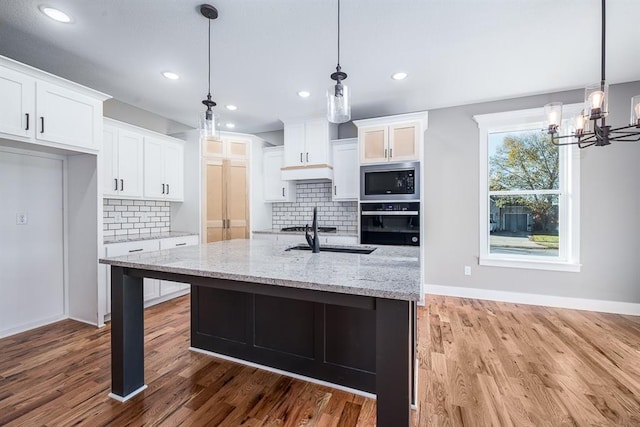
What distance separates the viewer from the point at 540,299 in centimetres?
363

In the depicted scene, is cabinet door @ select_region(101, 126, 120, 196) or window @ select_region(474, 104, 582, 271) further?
window @ select_region(474, 104, 582, 271)

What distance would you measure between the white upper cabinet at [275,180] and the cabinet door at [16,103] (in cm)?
277

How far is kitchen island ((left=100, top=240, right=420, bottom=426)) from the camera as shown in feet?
3.92

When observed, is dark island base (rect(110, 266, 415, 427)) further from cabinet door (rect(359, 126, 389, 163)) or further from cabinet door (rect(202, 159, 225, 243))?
cabinet door (rect(359, 126, 389, 163))

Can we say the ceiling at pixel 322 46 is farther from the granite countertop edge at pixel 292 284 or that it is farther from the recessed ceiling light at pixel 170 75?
the granite countertop edge at pixel 292 284

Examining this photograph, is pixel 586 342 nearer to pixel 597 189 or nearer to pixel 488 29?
pixel 597 189

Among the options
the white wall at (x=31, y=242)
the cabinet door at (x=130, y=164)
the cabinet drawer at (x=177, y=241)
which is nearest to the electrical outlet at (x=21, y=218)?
the white wall at (x=31, y=242)

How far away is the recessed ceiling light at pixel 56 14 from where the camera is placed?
1993 mm

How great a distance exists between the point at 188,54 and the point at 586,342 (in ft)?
14.4

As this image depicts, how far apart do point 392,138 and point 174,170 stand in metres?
3.06

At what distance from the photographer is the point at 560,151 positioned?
361 centimetres

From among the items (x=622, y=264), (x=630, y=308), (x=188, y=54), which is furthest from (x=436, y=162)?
(x=188, y=54)

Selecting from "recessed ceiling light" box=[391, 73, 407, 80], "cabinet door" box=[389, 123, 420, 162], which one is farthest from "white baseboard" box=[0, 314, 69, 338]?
"recessed ceiling light" box=[391, 73, 407, 80]

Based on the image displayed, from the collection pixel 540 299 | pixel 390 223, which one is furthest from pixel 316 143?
pixel 540 299
